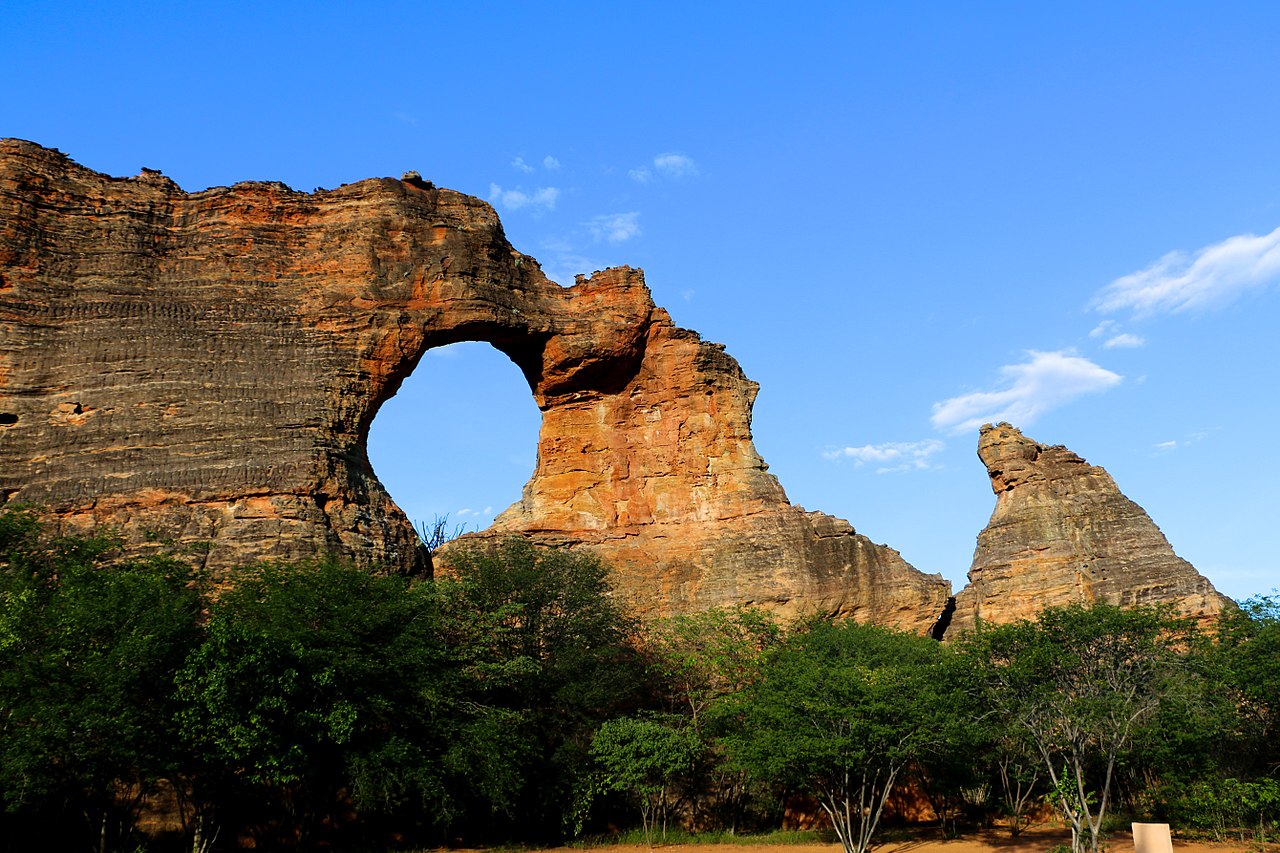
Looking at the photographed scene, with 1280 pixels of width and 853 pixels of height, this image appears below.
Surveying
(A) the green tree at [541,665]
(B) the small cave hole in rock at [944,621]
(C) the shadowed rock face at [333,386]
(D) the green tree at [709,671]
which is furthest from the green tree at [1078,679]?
(B) the small cave hole in rock at [944,621]

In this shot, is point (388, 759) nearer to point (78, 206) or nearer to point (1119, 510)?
point (78, 206)

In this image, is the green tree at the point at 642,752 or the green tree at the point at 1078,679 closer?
the green tree at the point at 1078,679

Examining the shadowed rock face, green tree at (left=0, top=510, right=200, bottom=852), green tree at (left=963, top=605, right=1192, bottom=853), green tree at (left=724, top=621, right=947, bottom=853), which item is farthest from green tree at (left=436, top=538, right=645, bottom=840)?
green tree at (left=963, top=605, right=1192, bottom=853)

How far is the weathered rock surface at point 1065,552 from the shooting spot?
111ft

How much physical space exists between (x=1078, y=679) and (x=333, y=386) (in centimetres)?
2132

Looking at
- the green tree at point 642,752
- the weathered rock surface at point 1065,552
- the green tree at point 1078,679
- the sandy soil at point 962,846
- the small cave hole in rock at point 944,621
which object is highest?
the weathered rock surface at point 1065,552

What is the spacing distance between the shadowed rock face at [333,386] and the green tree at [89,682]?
5179mm

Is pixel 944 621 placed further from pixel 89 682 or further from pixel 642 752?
pixel 89 682

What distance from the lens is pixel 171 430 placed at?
2916 cm

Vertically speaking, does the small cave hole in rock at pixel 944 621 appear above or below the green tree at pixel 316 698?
above

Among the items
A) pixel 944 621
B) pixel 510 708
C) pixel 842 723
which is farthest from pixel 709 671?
pixel 944 621

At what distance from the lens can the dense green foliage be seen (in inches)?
786

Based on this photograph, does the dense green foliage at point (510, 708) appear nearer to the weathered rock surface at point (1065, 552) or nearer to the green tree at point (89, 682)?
the green tree at point (89, 682)

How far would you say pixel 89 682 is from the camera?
19516mm
